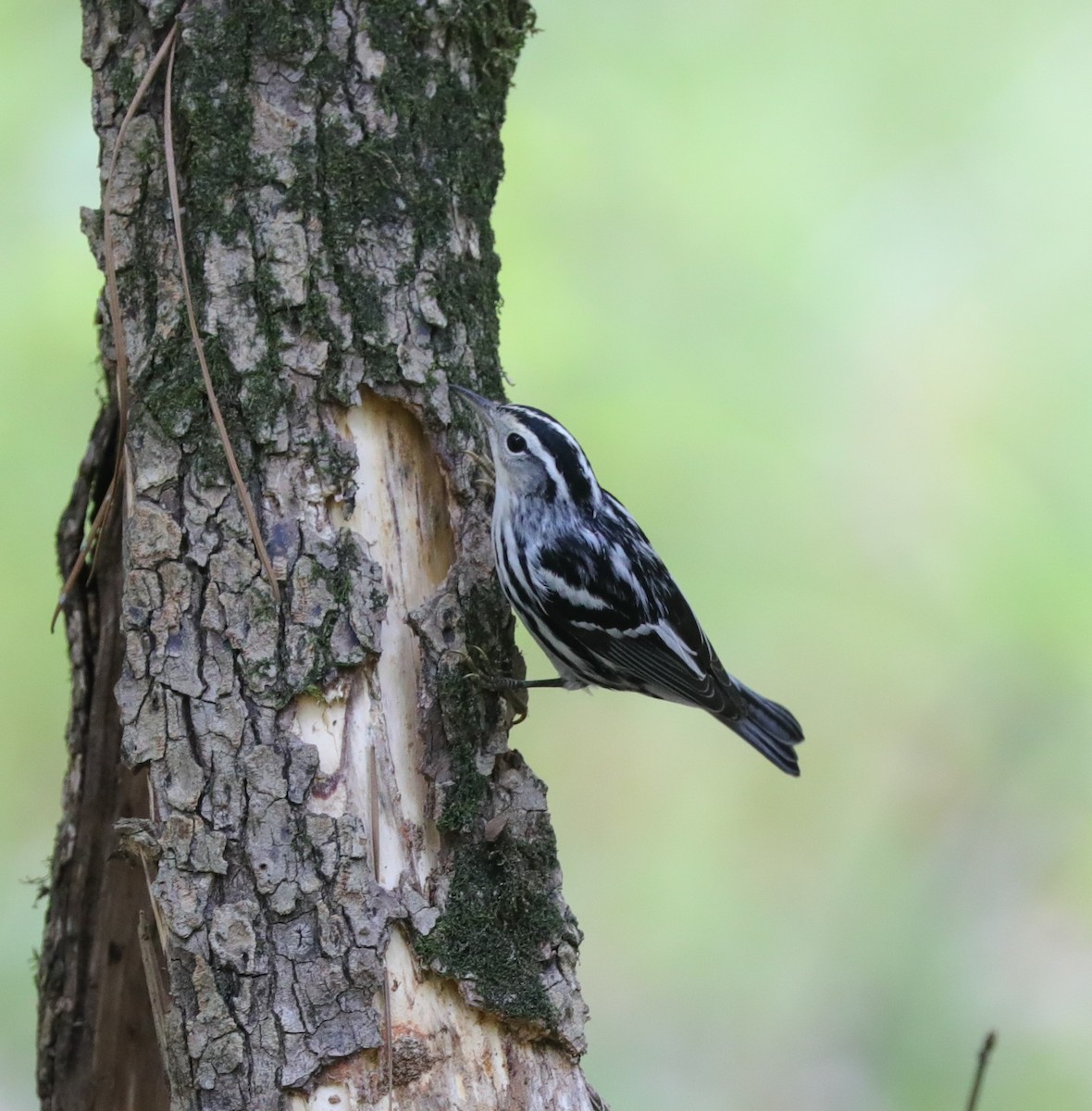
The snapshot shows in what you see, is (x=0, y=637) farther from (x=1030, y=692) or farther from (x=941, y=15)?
(x=941, y=15)

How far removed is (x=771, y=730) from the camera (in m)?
4.50

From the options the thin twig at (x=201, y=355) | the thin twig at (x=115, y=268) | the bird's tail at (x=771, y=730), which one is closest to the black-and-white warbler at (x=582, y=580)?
the bird's tail at (x=771, y=730)

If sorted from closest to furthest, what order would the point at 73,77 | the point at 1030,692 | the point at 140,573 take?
1. the point at 140,573
2. the point at 73,77
3. the point at 1030,692

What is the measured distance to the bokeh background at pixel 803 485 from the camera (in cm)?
577

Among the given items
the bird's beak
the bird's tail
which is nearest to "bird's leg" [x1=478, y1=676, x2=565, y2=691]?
the bird's beak

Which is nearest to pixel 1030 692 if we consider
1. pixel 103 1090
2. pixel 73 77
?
pixel 103 1090

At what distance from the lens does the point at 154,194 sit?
3.19 metres

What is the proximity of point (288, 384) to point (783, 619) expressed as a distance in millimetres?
3795

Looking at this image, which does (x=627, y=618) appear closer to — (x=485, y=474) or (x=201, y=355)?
(x=485, y=474)

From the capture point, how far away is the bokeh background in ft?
18.9

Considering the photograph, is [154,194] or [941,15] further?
[941,15]

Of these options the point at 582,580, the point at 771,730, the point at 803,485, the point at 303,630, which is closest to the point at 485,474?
the point at 582,580

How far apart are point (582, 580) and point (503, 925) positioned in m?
1.19

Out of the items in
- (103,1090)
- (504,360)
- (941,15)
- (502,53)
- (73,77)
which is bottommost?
(103,1090)
